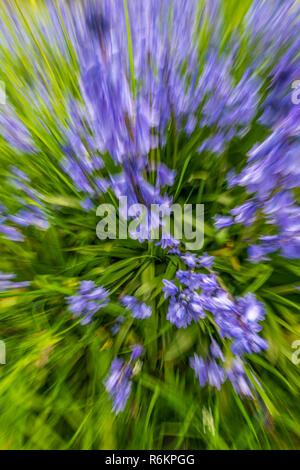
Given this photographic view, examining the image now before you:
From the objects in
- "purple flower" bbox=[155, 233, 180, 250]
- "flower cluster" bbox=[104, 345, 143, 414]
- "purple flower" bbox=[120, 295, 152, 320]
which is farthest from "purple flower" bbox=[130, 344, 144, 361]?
"purple flower" bbox=[155, 233, 180, 250]

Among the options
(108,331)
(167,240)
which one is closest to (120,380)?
(108,331)

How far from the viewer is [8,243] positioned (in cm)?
127

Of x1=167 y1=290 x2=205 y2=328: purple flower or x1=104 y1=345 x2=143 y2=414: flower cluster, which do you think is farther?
x1=104 y1=345 x2=143 y2=414: flower cluster

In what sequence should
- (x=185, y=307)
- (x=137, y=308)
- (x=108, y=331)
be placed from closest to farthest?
(x=185, y=307) → (x=137, y=308) → (x=108, y=331)

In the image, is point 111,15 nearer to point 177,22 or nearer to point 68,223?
point 177,22

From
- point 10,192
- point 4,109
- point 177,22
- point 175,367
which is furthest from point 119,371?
point 177,22

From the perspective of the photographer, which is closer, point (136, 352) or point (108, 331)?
point (136, 352)

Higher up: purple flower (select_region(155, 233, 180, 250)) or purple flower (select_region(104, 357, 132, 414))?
purple flower (select_region(155, 233, 180, 250))

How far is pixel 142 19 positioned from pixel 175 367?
1.27m

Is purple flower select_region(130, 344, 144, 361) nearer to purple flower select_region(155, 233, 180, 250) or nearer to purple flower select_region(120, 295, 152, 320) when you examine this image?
purple flower select_region(120, 295, 152, 320)

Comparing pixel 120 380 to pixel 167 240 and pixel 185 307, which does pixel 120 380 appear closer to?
Result: pixel 185 307

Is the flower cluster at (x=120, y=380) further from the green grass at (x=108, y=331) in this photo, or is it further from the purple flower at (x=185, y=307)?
the purple flower at (x=185, y=307)

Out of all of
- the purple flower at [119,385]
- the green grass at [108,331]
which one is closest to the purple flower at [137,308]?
the green grass at [108,331]

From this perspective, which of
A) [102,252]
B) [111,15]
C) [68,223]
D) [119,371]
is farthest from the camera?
[68,223]
